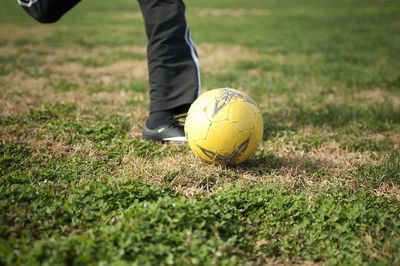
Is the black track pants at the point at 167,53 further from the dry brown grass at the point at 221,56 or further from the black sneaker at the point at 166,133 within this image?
the dry brown grass at the point at 221,56

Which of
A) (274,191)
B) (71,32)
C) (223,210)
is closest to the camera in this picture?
(223,210)

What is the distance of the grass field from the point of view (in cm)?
254

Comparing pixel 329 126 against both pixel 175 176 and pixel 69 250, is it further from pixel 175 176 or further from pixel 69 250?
pixel 69 250

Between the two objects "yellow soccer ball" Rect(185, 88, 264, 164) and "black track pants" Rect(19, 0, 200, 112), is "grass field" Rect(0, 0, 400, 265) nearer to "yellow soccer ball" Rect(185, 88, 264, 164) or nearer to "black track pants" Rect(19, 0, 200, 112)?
"yellow soccer ball" Rect(185, 88, 264, 164)

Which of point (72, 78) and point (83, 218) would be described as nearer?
point (83, 218)

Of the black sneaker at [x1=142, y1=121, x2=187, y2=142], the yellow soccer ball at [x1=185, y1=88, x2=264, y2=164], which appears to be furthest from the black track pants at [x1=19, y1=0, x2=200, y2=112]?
the yellow soccer ball at [x1=185, y1=88, x2=264, y2=164]

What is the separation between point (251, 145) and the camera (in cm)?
354

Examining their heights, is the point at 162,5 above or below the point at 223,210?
above

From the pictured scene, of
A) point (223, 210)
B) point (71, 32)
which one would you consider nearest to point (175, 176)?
point (223, 210)

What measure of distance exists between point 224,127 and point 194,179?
0.47 meters

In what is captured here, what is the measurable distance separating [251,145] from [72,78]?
4.65 metres

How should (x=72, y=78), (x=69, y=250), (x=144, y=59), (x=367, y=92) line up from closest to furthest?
(x=69, y=250) → (x=367, y=92) → (x=72, y=78) → (x=144, y=59)

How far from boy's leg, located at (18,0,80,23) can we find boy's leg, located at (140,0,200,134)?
80 centimetres

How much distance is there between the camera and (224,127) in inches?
134
